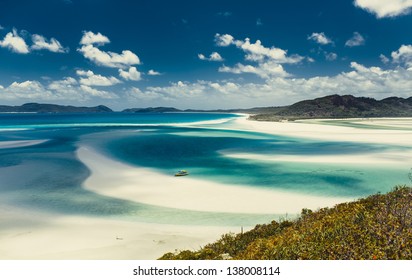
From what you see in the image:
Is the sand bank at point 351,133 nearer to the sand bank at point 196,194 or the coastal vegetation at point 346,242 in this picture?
the sand bank at point 196,194

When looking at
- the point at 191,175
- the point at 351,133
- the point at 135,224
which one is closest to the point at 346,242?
the point at 135,224

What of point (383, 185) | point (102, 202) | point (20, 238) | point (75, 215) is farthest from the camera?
point (383, 185)

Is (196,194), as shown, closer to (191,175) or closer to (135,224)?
(135,224)

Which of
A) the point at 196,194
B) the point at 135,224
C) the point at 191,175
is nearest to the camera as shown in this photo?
the point at 135,224

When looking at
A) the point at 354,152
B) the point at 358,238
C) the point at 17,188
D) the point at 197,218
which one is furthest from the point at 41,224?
the point at 354,152

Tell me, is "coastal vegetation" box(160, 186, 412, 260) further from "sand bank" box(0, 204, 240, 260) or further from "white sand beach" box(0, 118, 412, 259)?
"white sand beach" box(0, 118, 412, 259)

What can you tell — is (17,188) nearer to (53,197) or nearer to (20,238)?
(53,197)

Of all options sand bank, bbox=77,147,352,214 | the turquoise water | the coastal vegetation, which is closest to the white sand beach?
sand bank, bbox=77,147,352,214
